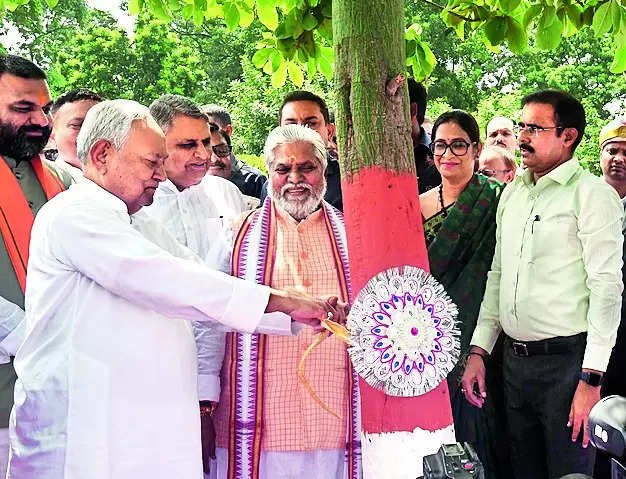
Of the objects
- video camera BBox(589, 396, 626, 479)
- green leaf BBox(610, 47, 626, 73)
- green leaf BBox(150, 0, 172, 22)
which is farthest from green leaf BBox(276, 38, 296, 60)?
video camera BBox(589, 396, 626, 479)

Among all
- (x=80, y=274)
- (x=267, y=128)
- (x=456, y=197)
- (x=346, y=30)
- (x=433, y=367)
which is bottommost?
(x=433, y=367)

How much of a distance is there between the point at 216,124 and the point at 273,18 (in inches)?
51.5

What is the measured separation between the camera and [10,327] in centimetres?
325

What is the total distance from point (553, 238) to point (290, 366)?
51.2 inches

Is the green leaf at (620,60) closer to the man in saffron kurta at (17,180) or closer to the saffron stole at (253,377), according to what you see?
the saffron stole at (253,377)

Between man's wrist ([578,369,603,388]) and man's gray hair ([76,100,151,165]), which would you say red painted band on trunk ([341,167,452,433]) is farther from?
man's wrist ([578,369,603,388])

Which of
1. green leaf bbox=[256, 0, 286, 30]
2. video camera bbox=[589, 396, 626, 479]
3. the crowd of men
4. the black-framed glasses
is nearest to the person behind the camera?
video camera bbox=[589, 396, 626, 479]

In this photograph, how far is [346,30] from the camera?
2.83 metres

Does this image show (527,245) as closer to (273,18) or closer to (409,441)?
(409,441)

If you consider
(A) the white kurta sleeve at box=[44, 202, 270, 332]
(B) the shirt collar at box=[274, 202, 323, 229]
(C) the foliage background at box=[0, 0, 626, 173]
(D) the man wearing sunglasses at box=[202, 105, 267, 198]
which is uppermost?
(C) the foliage background at box=[0, 0, 626, 173]

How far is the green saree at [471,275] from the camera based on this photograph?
13.3 feet

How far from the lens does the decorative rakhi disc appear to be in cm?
267

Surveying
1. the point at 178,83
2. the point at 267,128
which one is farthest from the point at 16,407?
the point at 178,83

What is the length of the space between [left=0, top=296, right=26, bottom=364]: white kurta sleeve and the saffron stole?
86 centimetres
